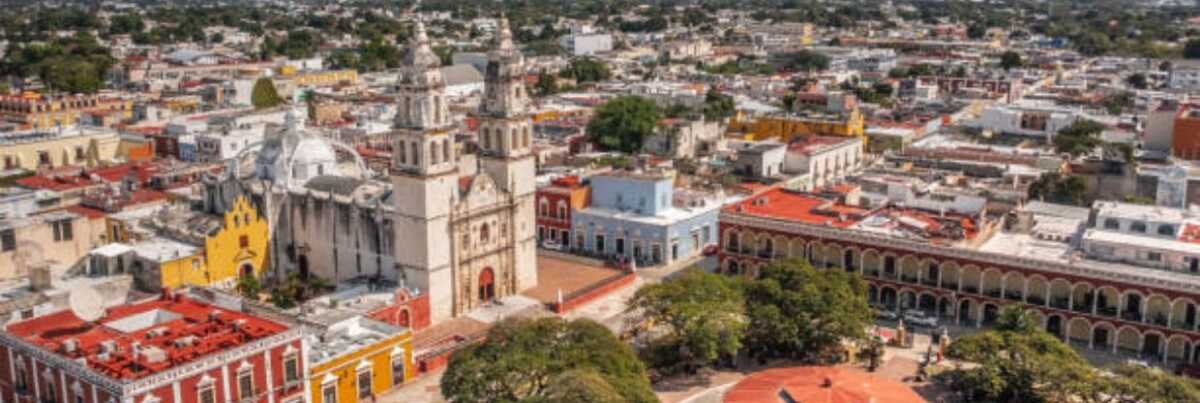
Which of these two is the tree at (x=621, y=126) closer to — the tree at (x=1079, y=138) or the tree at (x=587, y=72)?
the tree at (x=1079, y=138)

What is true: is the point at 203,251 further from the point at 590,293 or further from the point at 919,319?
the point at 919,319

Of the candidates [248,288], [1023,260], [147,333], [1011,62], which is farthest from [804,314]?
[1011,62]

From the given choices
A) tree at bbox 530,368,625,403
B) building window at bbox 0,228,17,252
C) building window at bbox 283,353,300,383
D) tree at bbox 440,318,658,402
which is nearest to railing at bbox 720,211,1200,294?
tree at bbox 440,318,658,402

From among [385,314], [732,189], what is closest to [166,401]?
[385,314]

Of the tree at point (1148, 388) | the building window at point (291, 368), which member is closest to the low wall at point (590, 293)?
the building window at point (291, 368)

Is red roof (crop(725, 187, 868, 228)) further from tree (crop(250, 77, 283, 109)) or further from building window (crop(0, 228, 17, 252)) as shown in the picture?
tree (crop(250, 77, 283, 109))

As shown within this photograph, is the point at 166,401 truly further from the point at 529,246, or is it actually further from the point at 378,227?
the point at 529,246
